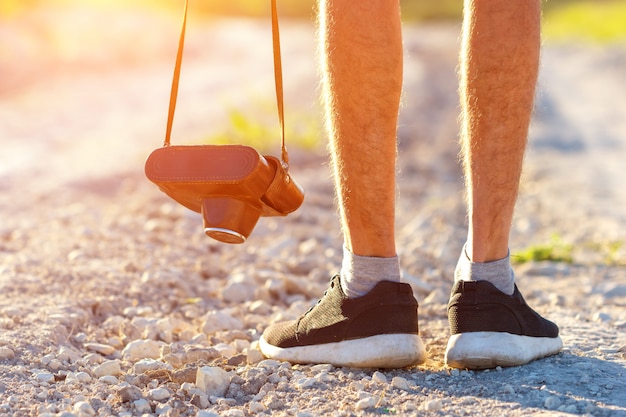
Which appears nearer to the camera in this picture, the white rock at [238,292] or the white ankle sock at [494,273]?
the white ankle sock at [494,273]

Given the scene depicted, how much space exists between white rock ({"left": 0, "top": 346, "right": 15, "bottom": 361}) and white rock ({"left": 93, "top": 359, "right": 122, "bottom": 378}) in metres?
0.21

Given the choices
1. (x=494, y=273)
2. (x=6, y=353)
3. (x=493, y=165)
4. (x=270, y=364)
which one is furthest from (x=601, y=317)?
(x=6, y=353)

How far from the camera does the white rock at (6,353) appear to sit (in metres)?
2.24

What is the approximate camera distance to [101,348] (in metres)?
2.49

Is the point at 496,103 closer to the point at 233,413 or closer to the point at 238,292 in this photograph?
the point at 233,413

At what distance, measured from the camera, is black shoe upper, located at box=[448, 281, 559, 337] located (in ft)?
7.16

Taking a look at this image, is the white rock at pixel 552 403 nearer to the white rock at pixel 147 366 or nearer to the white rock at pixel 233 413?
the white rock at pixel 233 413

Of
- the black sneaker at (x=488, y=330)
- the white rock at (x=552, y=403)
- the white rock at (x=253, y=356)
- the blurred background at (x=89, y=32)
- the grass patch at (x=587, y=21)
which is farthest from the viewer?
the grass patch at (x=587, y=21)

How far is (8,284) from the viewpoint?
290cm

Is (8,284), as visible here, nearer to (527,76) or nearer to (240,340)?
(240,340)

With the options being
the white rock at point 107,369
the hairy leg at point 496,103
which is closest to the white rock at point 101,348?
the white rock at point 107,369

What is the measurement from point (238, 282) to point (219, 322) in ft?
1.46

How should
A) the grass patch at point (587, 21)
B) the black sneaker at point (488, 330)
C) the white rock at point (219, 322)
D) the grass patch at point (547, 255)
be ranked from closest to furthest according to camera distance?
the black sneaker at point (488, 330) < the white rock at point (219, 322) < the grass patch at point (547, 255) < the grass patch at point (587, 21)

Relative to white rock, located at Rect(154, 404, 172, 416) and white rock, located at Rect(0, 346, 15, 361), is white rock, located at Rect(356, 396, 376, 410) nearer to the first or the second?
white rock, located at Rect(154, 404, 172, 416)
